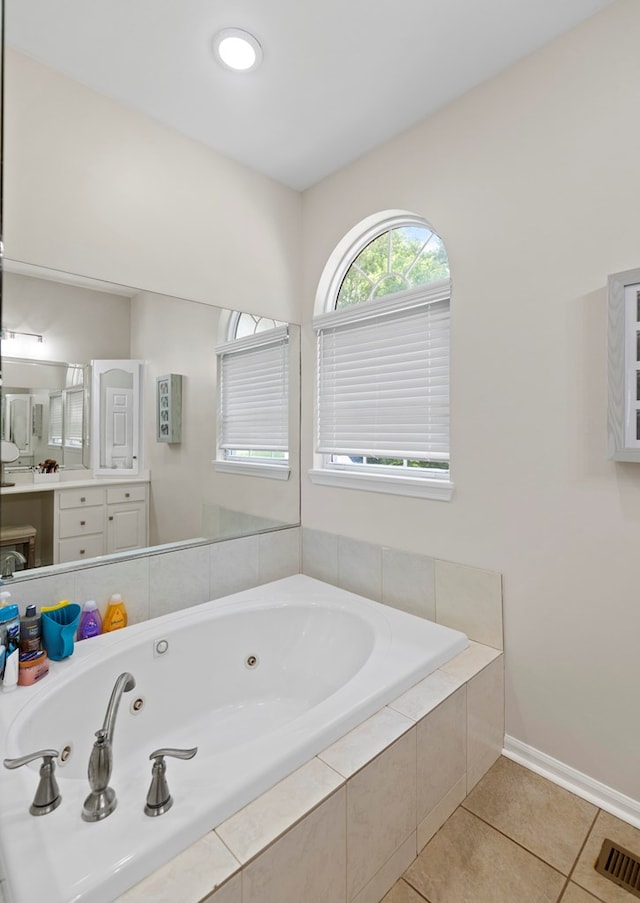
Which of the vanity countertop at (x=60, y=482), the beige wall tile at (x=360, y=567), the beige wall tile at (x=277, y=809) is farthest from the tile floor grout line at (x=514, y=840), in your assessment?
the vanity countertop at (x=60, y=482)

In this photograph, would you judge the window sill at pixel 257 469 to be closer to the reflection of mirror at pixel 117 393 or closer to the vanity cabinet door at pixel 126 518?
the reflection of mirror at pixel 117 393

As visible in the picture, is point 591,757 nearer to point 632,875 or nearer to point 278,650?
point 632,875

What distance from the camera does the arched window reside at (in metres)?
2.04

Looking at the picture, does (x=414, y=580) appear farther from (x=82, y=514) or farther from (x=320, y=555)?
(x=82, y=514)

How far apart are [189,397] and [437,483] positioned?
1.22m

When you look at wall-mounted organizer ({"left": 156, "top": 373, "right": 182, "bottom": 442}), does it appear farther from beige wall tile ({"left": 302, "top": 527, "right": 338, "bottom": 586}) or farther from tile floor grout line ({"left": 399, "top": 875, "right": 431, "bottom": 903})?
tile floor grout line ({"left": 399, "top": 875, "right": 431, "bottom": 903})

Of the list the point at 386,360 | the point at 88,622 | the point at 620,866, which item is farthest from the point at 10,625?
the point at 620,866

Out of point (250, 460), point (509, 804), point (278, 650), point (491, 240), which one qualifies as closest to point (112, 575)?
point (278, 650)

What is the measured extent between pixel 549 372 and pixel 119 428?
1.73 metres

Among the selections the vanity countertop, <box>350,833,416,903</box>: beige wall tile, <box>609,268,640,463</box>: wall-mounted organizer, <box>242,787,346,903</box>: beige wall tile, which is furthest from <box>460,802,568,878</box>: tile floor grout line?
the vanity countertop

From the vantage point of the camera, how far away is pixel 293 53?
168 centimetres

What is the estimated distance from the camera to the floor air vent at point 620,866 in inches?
50.5

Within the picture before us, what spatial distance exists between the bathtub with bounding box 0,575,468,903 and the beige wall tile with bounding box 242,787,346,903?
12 centimetres

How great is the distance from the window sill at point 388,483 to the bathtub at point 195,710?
0.52 m
